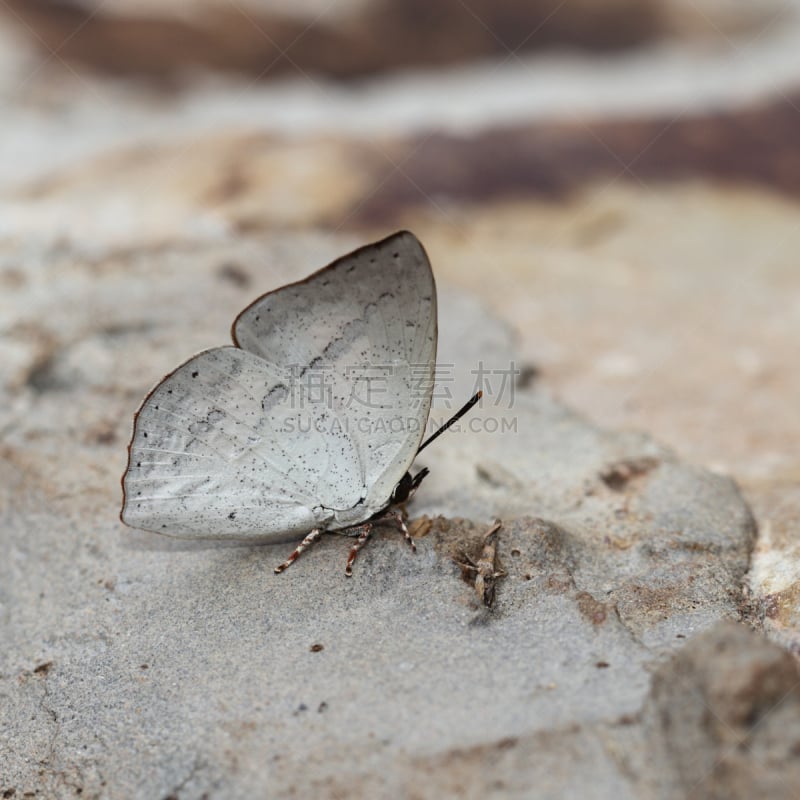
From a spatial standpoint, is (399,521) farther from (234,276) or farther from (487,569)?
(234,276)

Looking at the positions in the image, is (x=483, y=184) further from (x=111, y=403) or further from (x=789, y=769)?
(x=789, y=769)

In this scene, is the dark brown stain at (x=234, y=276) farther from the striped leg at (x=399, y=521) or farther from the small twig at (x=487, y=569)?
the small twig at (x=487, y=569)

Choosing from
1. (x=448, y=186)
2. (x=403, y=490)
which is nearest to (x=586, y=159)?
(x=448, y=186)

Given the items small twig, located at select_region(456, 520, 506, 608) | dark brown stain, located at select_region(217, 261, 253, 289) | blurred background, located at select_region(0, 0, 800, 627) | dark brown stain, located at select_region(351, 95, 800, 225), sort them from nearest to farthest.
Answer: small twig, located at select_region(456, 520, 506, 608)
blurred background, located at select_region(0, 0, 800, 627)
dark brown stain, located at select_region(217, 261, 253, 289)
dark brown stain, located at select_region(351, 95, 800, 225)

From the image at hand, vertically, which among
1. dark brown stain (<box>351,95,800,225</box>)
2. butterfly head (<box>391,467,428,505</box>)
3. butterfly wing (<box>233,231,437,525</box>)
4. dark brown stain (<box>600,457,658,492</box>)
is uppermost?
butterfly wing (<box>233,231,437,525</box>)

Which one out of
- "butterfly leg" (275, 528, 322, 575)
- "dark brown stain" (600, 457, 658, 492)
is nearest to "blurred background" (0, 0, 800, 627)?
"dark brown stain" (600, 457, 658, 492)

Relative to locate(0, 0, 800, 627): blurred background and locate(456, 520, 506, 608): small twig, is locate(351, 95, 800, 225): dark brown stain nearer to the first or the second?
locate(0, 0, 800, 627): blurred background

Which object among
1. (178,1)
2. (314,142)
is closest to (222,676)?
(314,142)
